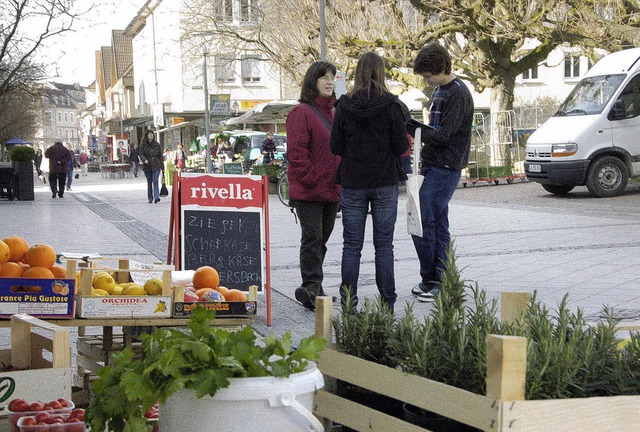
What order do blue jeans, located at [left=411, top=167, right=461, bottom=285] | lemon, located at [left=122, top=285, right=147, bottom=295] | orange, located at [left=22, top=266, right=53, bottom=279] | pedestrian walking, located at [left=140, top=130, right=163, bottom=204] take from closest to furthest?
1. orange, located at [left=22, top=266, right=53, bottom=279]
2. lemon, located at [left=122, top=285, right=147, bottom=295]
3. blue jeans, located at [left=411, top=167, right=461, bottom=285]
4. pedestrian walking, located at [left=140, top=130, right=163, bottom=204]

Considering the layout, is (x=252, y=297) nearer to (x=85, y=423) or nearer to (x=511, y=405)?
(x=85, y=423)

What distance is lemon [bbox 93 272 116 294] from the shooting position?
15.1ft

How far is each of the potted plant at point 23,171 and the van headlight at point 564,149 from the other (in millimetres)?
14061

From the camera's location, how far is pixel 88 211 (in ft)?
69.1

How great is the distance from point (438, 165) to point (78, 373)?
11.6 ft

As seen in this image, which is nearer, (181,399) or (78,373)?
(181,399)

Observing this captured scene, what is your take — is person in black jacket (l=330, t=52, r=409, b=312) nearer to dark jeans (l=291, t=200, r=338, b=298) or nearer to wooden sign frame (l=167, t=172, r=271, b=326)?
dark jeans (l=291, t=200, r=338, b=298)

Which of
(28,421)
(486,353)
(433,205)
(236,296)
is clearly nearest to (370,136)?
(433,205)

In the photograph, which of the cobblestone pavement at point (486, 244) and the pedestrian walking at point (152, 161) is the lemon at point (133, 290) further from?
the pedestrian walking at point (152, 161)

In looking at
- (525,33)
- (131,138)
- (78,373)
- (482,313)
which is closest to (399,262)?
(78,373)

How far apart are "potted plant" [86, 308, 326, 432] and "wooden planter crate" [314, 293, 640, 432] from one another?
0.23m

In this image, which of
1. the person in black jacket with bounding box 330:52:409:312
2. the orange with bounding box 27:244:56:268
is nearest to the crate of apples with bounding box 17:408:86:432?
the orange with bounding box 27:244:56:268

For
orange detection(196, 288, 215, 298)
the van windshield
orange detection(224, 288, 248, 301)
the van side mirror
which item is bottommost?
orange detection(224, 288, 248, 301)

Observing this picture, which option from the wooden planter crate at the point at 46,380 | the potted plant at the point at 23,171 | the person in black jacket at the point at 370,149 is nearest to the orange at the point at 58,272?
the wooden planter crate at the point at 46,380
